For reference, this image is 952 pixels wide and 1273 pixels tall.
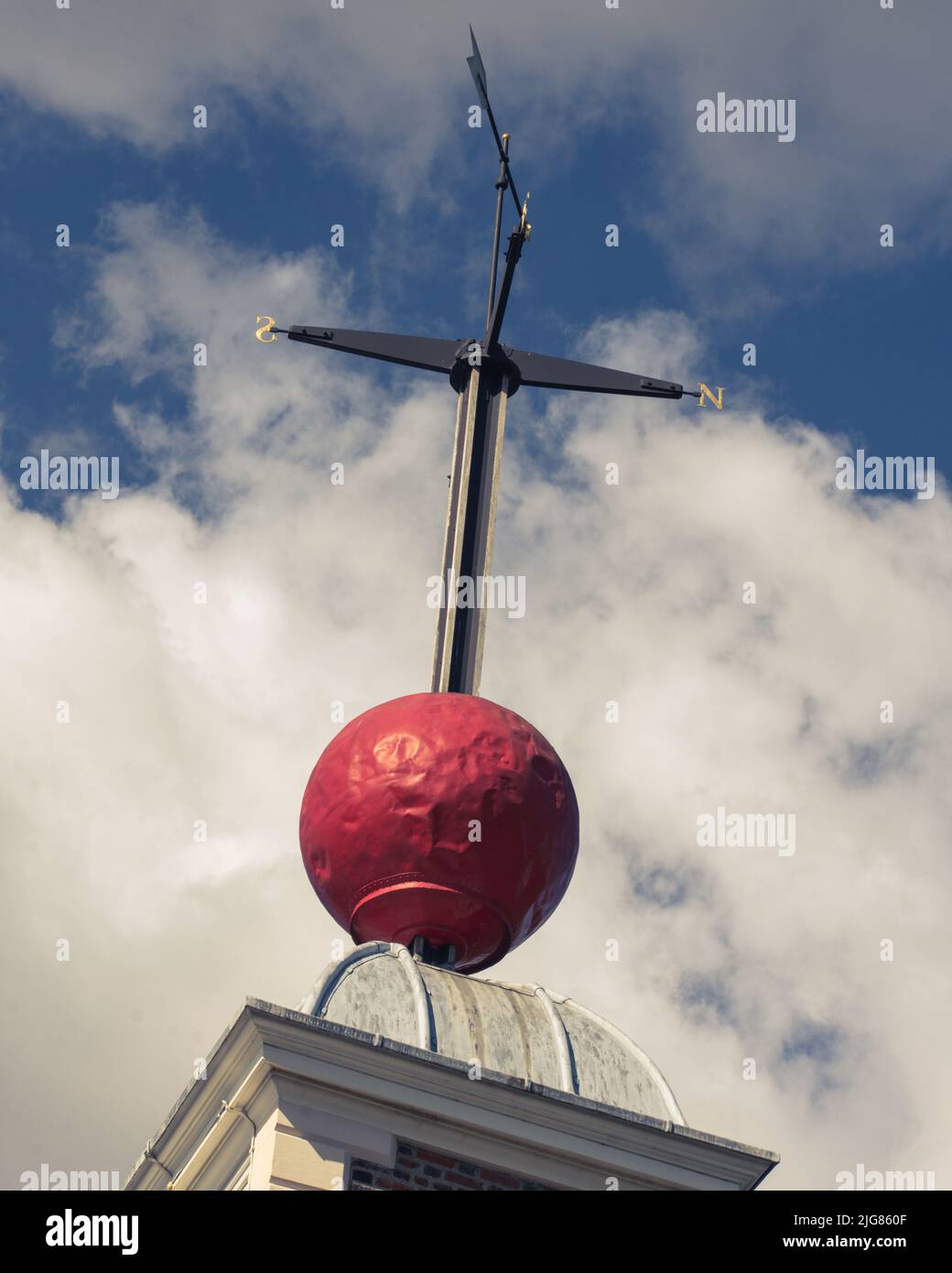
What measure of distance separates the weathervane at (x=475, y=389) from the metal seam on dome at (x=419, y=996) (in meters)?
3.30

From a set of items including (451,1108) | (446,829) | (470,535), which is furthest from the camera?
(470,535)

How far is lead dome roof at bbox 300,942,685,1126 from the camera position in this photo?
13.9 m

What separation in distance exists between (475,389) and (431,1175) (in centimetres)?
845

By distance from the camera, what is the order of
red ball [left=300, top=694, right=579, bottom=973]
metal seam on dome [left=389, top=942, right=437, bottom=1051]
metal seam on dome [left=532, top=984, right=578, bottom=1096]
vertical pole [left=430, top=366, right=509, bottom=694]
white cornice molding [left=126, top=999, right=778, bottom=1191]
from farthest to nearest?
1. vertical pole [left=430, top=366, right=509, bottom=694]
2. red ball [left=300, top=694, right=579, bottom=973]
3. metal seam on dome [left=532, top=984, right=578, bottom=1096]
4. metal seam on dome [left=389, top=942, right=437, bottom=1051]
5. white cornice molding [left=126, top=999, right=778, bottom=1191]

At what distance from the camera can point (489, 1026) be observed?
1422cm

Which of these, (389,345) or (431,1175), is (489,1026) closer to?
(431,1175)

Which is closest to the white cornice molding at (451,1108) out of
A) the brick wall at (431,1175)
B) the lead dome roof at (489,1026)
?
the brick wall at (431,1175)

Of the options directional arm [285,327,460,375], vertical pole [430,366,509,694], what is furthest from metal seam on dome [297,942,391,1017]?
directional arm [285,327,460,375]

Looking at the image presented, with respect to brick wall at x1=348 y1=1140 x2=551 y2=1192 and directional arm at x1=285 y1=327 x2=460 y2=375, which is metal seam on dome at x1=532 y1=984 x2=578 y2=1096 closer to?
brick wall at x1=348 y1=1140 x2=551 y2=1192

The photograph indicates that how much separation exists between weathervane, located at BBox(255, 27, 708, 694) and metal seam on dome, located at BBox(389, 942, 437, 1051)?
3.30m

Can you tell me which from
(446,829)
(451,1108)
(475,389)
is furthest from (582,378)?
(451,1108)

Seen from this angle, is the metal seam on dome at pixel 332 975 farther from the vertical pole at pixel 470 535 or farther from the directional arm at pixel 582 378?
the directional arm at pixel 582 378

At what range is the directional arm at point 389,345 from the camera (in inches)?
765
